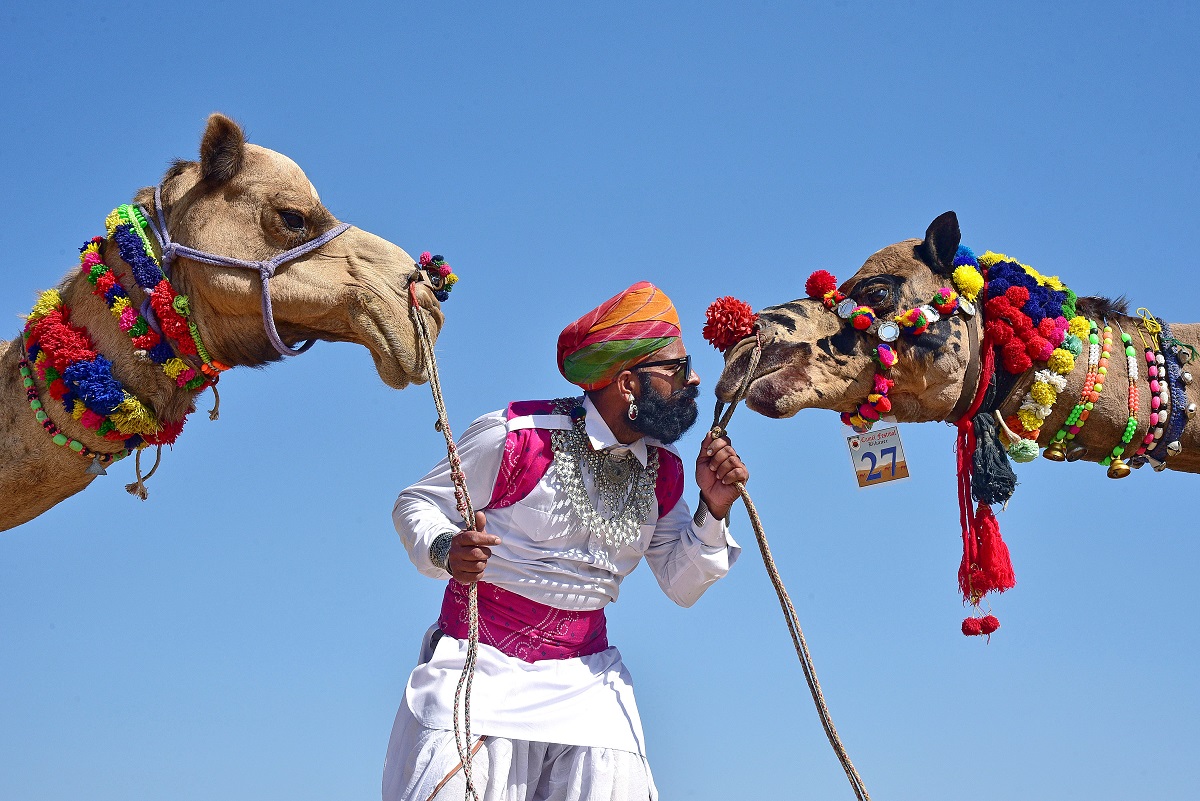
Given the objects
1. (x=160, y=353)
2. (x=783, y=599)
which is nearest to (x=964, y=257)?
(x=783, y=599)

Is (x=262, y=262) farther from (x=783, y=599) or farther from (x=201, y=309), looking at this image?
(x=783, y=599)

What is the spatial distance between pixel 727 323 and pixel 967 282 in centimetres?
105

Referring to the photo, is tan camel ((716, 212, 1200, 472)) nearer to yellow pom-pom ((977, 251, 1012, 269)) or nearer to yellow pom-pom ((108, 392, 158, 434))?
yellow pom-pom ((977, 251, 1012, 269))

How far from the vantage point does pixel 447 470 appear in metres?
4.96

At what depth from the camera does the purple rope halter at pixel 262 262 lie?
184 inches

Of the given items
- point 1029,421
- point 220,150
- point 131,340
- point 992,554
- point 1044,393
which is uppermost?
point 220,150

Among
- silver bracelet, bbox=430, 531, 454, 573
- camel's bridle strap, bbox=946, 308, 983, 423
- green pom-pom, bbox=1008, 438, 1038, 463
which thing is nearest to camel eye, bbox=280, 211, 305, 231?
silver bracelet, bbox=430, 531, 454, 573

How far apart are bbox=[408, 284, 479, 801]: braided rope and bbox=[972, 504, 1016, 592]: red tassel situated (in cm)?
214

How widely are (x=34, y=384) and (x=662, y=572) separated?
8.32 feet

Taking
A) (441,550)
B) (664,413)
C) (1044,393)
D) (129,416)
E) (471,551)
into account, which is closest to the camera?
(471,551)

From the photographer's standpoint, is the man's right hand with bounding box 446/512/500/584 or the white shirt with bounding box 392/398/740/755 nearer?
the man's right hand with bounding box 446/512/500/584

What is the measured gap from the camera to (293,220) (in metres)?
4.79

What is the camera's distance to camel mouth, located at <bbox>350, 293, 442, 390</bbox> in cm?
463

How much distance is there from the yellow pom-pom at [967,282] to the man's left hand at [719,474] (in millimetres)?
1228
